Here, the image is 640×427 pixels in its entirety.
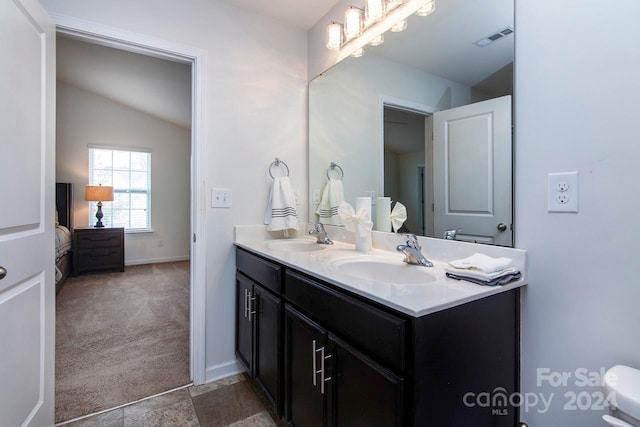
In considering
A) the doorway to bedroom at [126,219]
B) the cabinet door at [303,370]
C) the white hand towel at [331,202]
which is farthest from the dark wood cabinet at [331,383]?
the doorway to bedroom at [126,219]

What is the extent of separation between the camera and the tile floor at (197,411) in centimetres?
143

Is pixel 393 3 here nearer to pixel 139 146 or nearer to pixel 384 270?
pixel 384 270

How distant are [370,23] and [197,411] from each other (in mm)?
2245

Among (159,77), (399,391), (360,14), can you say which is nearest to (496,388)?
(399,391)

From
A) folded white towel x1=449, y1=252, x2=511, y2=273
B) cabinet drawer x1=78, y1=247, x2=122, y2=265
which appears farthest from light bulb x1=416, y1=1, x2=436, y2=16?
cabinet drawer x1=78, y1=247, x2=122, y2=265

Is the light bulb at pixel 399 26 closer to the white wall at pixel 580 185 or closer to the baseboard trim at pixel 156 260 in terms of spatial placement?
the white wall at pixel 580 185

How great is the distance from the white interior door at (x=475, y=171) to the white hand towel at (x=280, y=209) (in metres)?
0.94

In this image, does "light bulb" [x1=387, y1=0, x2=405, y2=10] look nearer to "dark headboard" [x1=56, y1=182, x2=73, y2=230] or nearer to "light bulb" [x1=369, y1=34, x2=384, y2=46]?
"light bulb" [x1=369, y1=34, x2=384, y2=46]

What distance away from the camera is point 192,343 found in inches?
69.8

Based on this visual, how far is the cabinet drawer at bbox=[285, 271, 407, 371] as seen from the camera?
753mm

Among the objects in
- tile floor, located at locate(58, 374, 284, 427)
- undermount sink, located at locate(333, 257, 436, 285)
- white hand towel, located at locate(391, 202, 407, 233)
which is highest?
white hand towel, located at locate(391, 202, 407, 233)

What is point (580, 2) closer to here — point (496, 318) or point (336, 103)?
point (496, 318)

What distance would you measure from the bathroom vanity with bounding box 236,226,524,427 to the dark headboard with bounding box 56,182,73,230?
438cm

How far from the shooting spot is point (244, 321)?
1716mm
